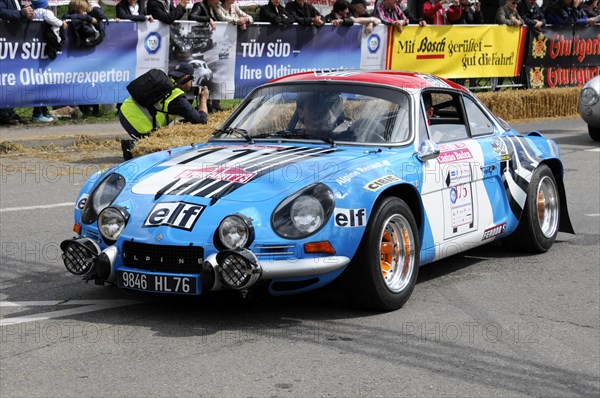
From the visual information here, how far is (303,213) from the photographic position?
20.9 feet

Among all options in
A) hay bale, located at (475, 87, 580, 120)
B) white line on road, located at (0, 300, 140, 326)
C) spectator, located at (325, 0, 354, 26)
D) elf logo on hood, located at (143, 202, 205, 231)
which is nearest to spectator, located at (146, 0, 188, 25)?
spectator, located at (325, 0, 354, 26)

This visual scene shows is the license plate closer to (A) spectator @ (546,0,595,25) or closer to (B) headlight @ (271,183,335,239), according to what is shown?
(B) headlight @ (271,183,335,239)

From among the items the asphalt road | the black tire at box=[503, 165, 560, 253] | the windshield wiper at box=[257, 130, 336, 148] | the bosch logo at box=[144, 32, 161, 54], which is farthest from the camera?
the bosch logo at box=[144, 32, 161, 54]

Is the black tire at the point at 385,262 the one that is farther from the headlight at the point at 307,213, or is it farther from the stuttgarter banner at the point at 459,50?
the stuttgarter banner at the point at 459,50

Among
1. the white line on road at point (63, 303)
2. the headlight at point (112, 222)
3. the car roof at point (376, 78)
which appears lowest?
the white line on road at point (63, 303)

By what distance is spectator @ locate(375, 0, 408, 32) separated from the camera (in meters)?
19.8

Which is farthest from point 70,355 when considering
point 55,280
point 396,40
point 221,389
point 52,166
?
point 396,40

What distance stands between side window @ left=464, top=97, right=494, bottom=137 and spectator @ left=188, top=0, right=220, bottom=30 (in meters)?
8.94

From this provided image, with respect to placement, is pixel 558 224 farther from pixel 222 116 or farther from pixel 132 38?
pixel 132 38

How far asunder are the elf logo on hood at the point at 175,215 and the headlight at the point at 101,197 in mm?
445

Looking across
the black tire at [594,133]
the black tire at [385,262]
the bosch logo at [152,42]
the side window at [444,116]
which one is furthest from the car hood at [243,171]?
the black tire at [594,133]

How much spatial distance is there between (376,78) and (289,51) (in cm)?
1042

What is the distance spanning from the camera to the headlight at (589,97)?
16750 millimetres

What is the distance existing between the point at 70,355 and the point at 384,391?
1655 millimetres
